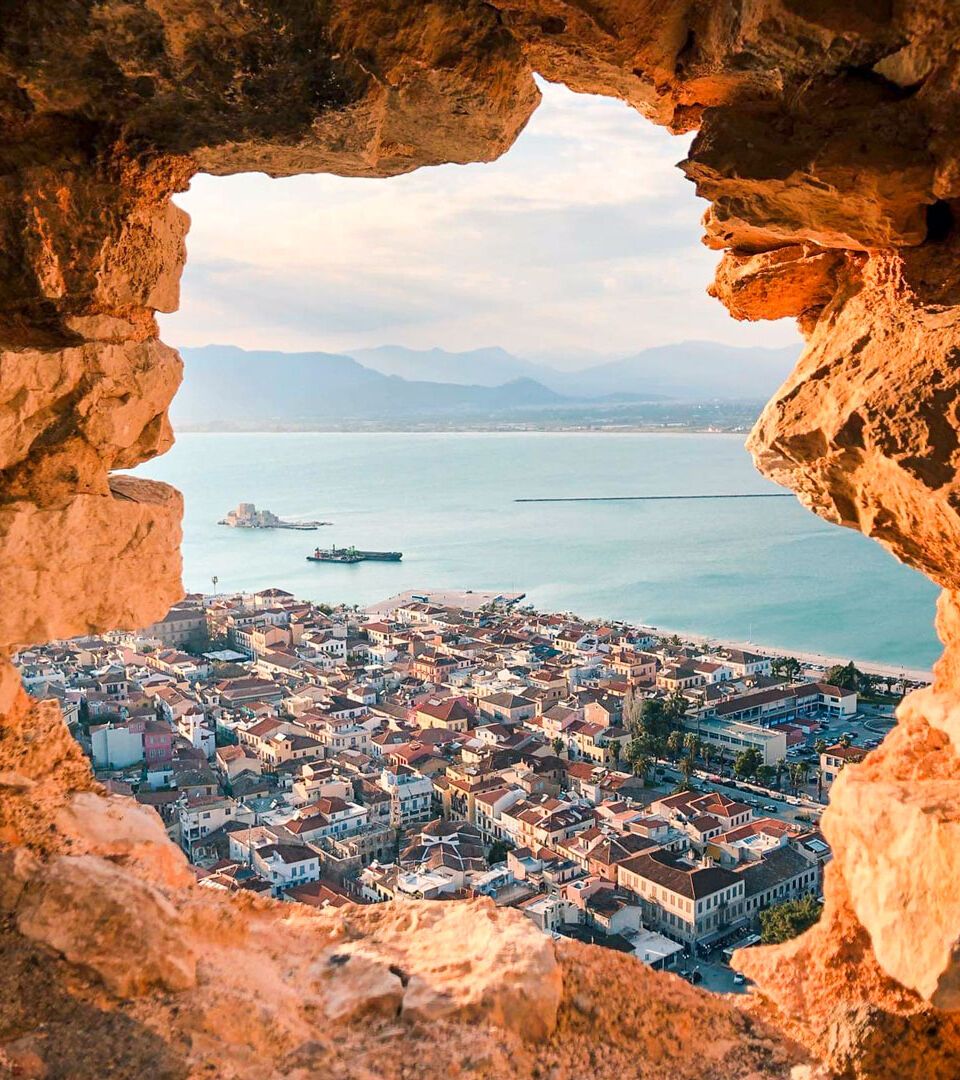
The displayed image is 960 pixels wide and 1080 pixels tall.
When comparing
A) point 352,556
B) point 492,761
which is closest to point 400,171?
point 492,761

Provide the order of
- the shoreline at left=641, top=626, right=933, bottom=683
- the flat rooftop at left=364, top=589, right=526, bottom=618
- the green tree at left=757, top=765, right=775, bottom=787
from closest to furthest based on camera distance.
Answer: the green tree at left=757, top=765, right=775, bottom=787, the shoreline at left=641, top=626, right=933, bottom=683, the flat rooftop at left=364, top=589, right=526, bottom=618

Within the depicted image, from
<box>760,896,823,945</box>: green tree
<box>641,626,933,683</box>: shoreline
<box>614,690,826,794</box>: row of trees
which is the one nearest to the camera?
<box>760,896,823,945</box>: green tree

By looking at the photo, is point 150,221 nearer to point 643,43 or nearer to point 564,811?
point 643,43

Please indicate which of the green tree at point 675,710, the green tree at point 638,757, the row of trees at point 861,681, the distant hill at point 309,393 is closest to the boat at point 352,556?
the row of trees at point 861,681

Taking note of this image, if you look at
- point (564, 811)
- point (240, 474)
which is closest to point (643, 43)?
point (564, 811)

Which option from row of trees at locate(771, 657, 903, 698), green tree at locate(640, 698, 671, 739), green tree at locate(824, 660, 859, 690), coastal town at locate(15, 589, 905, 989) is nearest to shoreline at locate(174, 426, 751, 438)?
coastal town at locate(15, 589, 905, 989)

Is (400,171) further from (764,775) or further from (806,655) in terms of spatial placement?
(806,655)

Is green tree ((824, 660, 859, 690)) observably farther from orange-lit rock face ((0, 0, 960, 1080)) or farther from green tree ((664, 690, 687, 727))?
orange-lit rock face ((0, 0, 960, 1080))
